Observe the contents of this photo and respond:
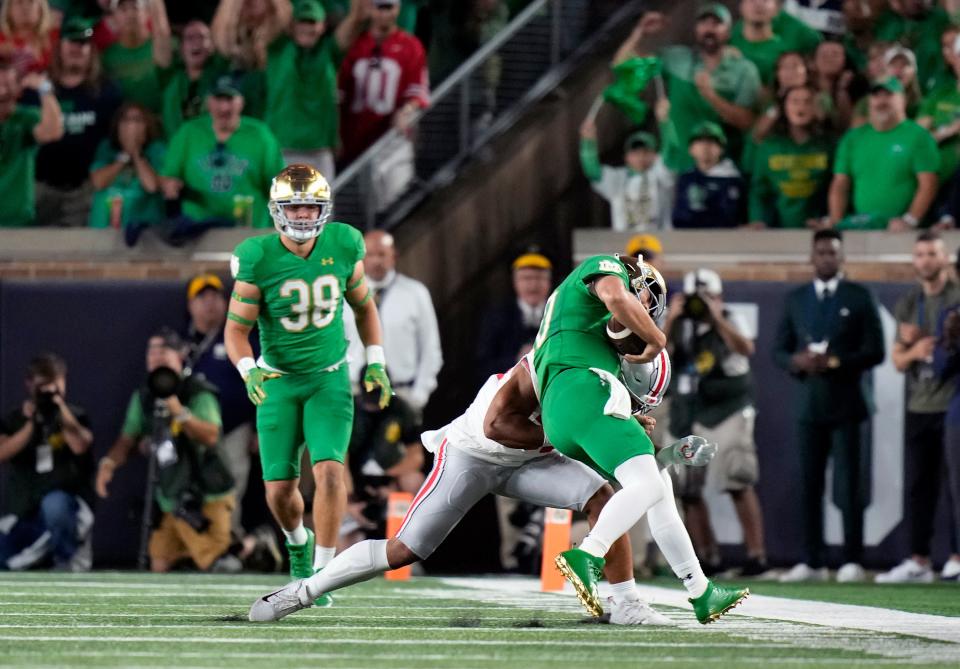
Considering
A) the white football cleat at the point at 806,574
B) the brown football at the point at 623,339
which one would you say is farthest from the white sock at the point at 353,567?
the white football cleat at the point at 806,574

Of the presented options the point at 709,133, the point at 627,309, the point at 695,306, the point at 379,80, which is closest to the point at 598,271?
the point at 627,309

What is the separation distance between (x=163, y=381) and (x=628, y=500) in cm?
578

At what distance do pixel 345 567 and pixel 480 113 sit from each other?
288 inches

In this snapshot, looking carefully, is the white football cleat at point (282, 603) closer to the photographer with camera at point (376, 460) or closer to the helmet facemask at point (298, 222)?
the helmet facemask at point (298, 222)

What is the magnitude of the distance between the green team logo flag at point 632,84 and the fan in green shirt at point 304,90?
1.95 meters

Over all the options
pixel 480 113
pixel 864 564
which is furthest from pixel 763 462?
pixel 480 113

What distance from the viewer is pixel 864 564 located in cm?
1232

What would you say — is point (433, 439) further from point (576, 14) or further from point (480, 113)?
point (576, 14)

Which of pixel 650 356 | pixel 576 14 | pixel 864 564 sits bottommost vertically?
pixel 864 564

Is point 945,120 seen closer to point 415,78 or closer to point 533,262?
point 533,262

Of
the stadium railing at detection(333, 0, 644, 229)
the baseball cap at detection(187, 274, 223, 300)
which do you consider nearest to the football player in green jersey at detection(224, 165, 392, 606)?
the baseball cap at detection(187, 274, 223, 300)

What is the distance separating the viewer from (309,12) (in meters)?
13.2

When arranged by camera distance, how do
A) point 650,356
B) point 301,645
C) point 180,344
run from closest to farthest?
point 301,645
point 650,356
point 180,344

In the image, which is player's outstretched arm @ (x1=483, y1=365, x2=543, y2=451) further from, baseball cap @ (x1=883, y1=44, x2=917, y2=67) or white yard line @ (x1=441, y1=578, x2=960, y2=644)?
baseball cap @ (x1=883, y1=44, x2=917, y2=67)
